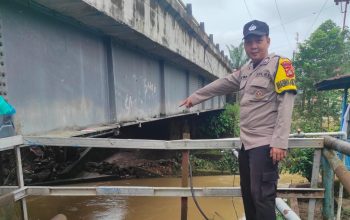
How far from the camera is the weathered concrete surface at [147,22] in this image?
369cm

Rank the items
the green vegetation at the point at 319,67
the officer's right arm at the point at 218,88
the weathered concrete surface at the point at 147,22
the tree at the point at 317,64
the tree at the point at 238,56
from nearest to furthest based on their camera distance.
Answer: the officer's right arm at the point at 218,88
the weathered concrete surface at the point at 147,22
the green vegetation at the point at 319,67
the tree at the point at 317,64
the tree at the point at 238,56

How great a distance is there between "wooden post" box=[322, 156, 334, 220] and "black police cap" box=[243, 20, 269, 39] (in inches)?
42.5

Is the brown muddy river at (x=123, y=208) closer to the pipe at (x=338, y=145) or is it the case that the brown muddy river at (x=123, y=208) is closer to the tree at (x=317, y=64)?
the pipe at (x=338, y=145)

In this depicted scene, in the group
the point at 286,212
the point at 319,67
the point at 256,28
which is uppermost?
the point at 319,67

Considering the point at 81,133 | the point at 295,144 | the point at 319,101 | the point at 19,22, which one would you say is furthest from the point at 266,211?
the point at 319,101

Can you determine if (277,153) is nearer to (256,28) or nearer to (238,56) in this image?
(256,28)

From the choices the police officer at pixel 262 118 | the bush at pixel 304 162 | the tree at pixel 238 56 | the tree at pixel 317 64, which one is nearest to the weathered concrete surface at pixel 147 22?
the police officer at pixel 262 118

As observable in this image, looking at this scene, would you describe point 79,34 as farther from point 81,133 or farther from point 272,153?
point 272,153

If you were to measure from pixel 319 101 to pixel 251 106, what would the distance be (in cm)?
1651

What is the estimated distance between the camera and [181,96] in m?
9.72

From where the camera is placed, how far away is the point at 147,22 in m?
5.33

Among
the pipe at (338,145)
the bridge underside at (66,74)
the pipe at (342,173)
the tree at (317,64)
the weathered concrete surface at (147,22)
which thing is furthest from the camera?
the tree at (317,64)

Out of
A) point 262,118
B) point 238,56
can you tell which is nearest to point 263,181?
point 262,118

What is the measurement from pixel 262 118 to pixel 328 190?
2.64 feet
